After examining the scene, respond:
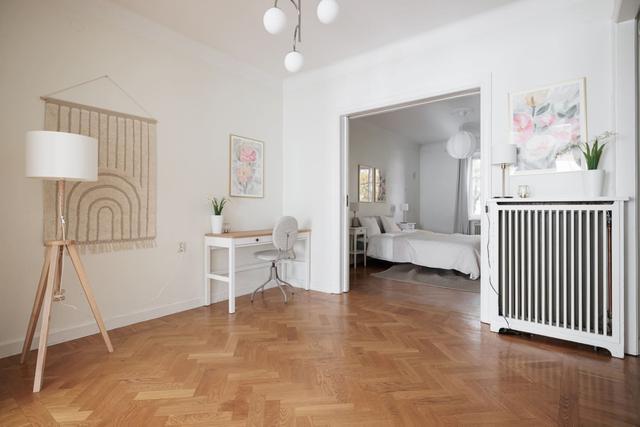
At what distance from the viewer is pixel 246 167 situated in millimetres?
4020

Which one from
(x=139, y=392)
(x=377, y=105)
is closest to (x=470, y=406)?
(x=139, y=392)

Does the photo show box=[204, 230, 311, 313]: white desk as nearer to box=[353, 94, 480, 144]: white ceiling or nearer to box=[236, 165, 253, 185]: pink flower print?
box=[236, 165, 253, 185]: pink flower print

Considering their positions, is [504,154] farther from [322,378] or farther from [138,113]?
[138,113]

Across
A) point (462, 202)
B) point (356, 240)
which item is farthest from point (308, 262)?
point (462, 202)

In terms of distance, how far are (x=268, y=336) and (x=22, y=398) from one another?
4.83 feet

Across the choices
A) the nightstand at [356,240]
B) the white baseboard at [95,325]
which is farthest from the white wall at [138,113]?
the nightstand at [356,240]

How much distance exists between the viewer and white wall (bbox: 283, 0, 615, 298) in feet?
8.22

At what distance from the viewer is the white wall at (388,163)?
646 cm

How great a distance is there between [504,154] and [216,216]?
277 centimetres

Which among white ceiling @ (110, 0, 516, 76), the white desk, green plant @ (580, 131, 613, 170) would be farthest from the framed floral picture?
green plant @ (580, 131, 613, 170)

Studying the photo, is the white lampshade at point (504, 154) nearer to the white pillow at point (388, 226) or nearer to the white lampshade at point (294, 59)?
the white lampshade at point (294, 59)

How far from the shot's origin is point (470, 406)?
1694 millimetres

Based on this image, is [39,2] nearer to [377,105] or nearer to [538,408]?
[377,105]

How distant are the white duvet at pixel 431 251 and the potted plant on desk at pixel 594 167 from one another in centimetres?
237
